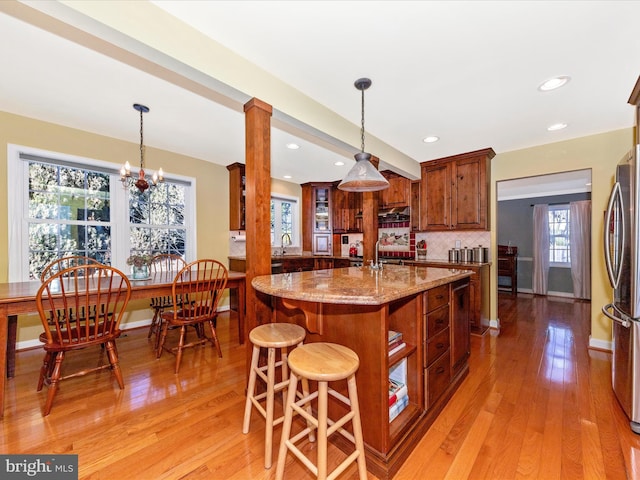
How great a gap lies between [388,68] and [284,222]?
4057 mm

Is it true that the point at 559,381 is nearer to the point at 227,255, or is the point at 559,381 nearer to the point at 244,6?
the point at 244,6

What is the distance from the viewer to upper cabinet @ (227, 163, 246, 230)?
446 cm

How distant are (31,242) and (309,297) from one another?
364 centimetres

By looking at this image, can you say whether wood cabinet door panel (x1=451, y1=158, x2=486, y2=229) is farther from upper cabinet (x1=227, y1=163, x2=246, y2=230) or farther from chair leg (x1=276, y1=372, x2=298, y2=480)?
chair leg (x1=276, y1=372, x2=298, y2=480)

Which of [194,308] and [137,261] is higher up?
[137,261]

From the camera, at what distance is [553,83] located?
7.06 feet

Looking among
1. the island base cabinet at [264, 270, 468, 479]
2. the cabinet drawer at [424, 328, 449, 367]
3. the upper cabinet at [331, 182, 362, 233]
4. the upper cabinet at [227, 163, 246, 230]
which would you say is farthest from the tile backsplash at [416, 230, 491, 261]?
the upper cabinet at [227, 163, 246, 230]

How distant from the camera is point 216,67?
1.73 meters

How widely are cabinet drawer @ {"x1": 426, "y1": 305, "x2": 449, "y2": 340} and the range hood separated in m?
2.71

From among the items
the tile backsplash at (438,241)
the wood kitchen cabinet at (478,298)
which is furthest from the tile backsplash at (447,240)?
the wood kitchen cabinet at (478,298)

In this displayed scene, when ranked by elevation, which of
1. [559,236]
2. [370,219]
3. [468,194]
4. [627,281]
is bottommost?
[627,281]

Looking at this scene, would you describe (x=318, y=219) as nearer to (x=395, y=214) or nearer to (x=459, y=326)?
(x=395, y=214)

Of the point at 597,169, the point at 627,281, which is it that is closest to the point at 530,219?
the point at 597,169

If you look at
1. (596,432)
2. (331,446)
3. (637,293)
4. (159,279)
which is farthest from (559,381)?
(159,279)
